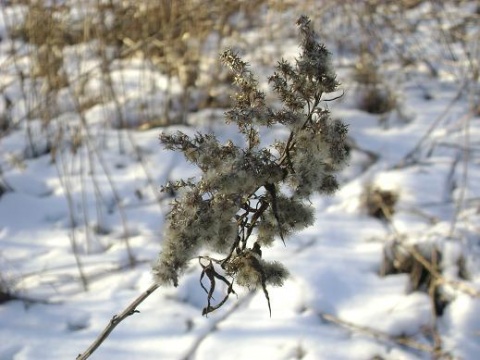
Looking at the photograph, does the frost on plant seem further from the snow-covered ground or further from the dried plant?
the snow-covered ground

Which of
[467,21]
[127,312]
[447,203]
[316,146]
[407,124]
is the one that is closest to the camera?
[316,146]

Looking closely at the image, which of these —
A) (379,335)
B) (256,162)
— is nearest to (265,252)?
(379,335)

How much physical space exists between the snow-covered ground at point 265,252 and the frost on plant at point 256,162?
1.23m

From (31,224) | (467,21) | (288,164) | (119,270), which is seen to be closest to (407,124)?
(467,21)

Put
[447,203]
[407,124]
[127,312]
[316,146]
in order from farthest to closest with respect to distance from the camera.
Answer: [407,124] < [447,203] < [127,312] < [316,146]

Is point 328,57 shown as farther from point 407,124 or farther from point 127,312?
point 407,124

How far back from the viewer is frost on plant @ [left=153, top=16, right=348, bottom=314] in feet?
2.42

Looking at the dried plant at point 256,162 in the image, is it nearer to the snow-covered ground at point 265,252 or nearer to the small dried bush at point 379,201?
the snow-covered ground at point 265,252

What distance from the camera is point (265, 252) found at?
7.73 feet

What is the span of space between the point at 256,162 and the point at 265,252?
1.65 metres

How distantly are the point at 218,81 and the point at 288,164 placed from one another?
114 inches

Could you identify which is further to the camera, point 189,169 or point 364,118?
point 364,118

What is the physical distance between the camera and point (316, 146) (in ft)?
2.43

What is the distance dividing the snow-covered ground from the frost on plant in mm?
1232
